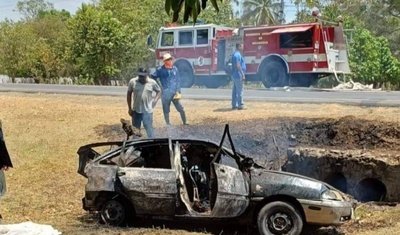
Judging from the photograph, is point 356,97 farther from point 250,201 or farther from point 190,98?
point 250,201

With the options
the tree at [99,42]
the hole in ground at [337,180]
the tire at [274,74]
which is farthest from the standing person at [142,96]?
the tree at [99,42]

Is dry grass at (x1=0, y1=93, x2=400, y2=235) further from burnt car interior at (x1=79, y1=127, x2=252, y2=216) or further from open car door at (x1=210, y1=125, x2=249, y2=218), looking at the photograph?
open car door at (x1=210, y1=125, x2=249, y2=218)

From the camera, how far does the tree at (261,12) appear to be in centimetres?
5238

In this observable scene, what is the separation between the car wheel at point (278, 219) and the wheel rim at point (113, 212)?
6.13 ft

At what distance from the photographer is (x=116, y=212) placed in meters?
8.18

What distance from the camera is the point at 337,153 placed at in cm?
1057

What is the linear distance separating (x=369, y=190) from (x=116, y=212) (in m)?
4.78

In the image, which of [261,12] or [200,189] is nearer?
[200,189]

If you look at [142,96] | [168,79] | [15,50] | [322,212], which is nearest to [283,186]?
[322,212]

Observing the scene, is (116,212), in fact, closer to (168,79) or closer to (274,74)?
(168,79)

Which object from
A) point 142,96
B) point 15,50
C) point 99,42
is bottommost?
point 142,96

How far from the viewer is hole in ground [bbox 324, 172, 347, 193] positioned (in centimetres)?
1060

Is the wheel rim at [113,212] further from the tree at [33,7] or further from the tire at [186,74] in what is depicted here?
the tree at [33,7]

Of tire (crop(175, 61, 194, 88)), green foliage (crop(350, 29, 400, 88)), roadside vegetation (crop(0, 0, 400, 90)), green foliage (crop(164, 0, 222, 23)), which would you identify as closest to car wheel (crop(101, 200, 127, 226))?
green foliage (crop(164, 0, 222, 23))
